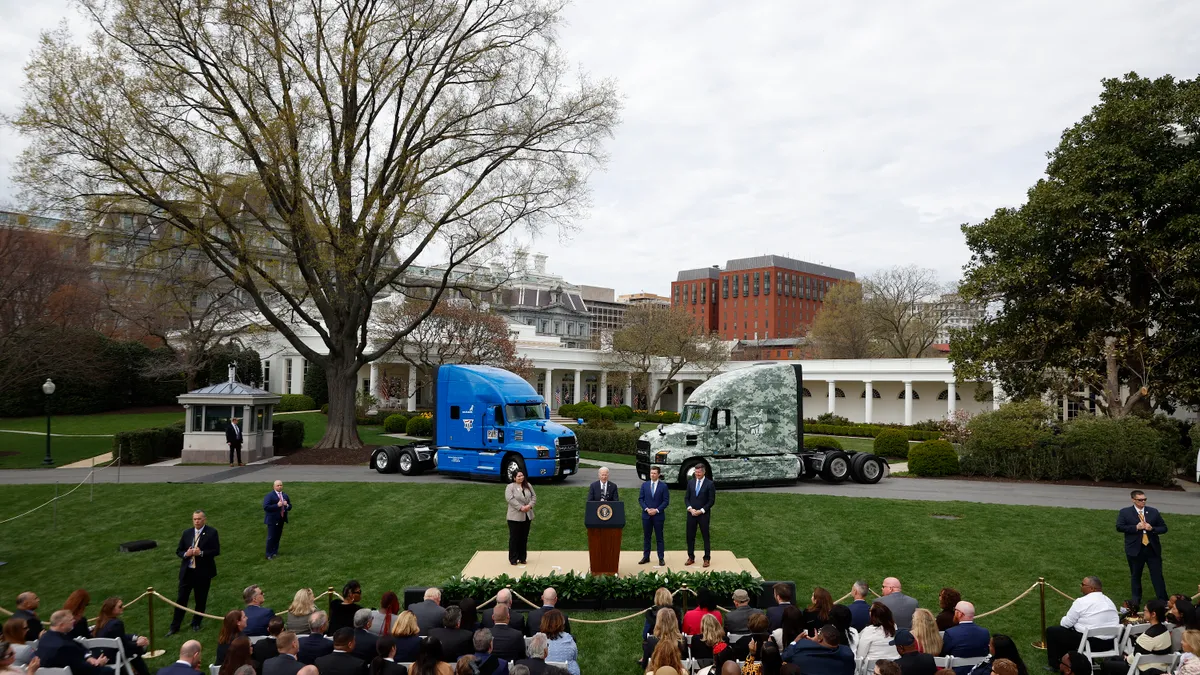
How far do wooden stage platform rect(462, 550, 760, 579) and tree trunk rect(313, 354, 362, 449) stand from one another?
17.7 metres

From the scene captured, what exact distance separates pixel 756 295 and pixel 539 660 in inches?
4624

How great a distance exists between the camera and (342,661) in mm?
6859

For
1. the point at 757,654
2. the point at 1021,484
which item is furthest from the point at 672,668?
the point at 1021,484

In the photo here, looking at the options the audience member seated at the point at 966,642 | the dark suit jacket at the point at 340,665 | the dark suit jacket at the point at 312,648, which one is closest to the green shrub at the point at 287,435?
the dark suit jacket at the point at 312,648

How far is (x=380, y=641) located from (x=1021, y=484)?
77.2 feet

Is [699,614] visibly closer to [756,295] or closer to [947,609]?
[947,609]

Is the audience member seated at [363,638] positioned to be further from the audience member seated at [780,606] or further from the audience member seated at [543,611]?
the audience member seated at [780,606]

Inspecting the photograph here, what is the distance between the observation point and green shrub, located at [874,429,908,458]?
32.7 m

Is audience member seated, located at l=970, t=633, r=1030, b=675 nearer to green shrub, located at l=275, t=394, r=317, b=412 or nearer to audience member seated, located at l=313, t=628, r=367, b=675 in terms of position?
audience member seated, located at l=313, t=628, r=367, b=675

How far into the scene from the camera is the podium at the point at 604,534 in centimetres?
1188

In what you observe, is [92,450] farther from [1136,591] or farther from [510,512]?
[1136,591]

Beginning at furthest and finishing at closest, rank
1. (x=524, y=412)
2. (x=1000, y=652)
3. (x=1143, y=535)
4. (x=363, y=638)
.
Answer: (x=524, y=412) < (x=1143, y=535) < (x=363, y=638) < (x=1000, y=652)

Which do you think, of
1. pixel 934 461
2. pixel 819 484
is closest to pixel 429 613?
pixel 819 484

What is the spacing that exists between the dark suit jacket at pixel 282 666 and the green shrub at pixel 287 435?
25.8m
